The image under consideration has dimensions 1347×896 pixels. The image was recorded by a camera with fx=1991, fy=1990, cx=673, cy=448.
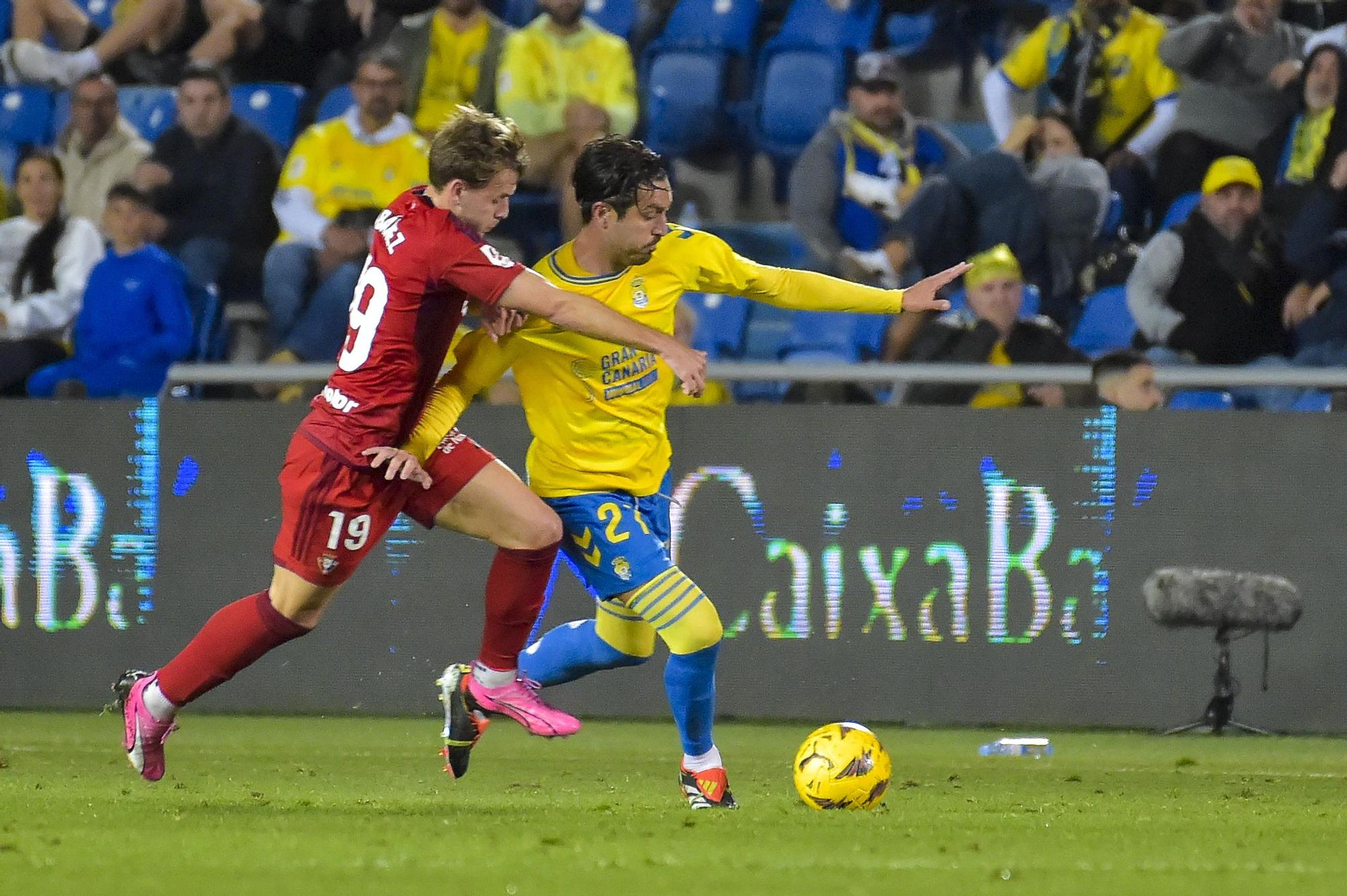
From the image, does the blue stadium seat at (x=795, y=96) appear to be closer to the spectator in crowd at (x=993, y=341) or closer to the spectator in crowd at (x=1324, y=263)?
the spectator in crowd at (x=993, y=341)

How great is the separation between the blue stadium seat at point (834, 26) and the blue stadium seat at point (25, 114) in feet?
14.2

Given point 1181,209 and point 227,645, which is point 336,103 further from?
point 227,645

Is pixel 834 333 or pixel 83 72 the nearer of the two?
pixel 834 333

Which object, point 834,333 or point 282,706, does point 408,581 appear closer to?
point 282,706

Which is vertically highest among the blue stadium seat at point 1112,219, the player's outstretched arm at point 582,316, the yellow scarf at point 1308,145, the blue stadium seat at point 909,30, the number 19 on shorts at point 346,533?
the blue stadium seat at point 909,30

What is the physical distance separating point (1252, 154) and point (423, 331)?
20.4ft

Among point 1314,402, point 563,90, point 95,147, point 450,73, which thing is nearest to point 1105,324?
point 1314,402

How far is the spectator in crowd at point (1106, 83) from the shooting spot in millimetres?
10812

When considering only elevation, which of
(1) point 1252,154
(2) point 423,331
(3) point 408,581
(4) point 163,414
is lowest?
(3) point 408,581

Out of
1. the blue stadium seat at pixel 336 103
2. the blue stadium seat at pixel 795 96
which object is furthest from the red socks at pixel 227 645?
the blue stadium seat at pixel 795 96

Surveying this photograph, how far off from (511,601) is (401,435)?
656mm

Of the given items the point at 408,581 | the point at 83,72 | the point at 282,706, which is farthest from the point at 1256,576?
the point at 83,72

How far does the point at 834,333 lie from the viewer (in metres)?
10.7

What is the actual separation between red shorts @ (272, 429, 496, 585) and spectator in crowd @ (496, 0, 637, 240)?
16.5 feet
